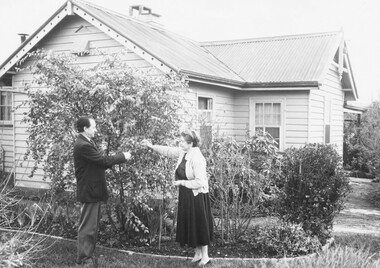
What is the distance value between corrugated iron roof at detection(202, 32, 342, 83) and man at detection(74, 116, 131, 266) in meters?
9.49

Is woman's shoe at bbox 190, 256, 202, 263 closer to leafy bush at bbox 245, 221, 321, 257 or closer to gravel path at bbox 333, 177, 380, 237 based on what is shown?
leafy bush at bbox 245, 221, 321, 257

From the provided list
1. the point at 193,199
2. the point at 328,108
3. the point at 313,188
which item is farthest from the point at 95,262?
the point at 328,108

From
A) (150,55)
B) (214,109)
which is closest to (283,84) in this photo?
(214,109)

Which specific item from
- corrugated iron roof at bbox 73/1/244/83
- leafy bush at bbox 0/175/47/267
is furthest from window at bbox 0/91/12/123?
leafy bush at bbox 0/175/47/267

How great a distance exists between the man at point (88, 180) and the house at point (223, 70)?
5.12 m

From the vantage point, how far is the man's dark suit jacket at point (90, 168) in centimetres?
669

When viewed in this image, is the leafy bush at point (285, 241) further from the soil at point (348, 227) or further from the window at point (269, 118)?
the window at point (269, 118)

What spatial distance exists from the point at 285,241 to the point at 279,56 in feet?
36.0

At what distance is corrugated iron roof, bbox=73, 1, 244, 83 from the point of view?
12.6 m

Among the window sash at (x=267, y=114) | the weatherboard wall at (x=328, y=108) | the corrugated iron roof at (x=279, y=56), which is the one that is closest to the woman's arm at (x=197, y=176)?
the weatherboard wall at (x=328, y=108)

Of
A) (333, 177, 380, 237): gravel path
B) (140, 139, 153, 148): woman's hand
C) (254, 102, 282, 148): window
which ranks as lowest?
(333, 177, 380, 237): gravel path

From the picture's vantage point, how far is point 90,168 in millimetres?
6824

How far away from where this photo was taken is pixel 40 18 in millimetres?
33250

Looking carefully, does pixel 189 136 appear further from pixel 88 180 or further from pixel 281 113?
pixel 281 113
